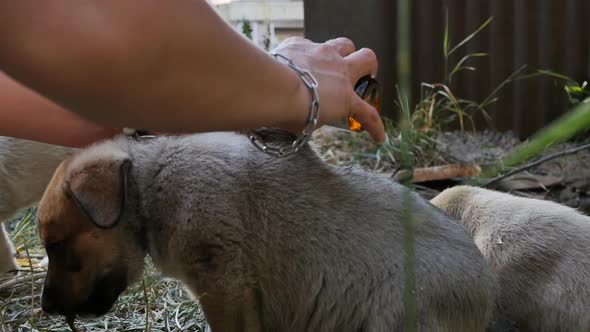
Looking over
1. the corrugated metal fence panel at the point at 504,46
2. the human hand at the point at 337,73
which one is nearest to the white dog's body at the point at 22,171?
the human hand at the point at 337,73

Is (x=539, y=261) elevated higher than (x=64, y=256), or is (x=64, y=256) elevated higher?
(x=64, y=256)

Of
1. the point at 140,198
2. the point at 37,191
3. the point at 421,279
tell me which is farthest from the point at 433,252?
the point at 37,191

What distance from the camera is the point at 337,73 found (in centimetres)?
203

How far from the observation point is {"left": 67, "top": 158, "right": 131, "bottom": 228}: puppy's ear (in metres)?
2.12

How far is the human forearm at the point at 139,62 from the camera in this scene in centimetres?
124

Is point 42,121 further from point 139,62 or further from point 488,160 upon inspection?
point 488,160

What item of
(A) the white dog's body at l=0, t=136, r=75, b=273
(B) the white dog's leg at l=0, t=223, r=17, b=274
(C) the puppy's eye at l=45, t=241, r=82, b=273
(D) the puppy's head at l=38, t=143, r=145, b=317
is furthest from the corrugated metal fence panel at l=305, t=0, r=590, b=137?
(C) the puppy's eye at l=45, t=241, r=82, b=273

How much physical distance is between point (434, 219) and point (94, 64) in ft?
4.57

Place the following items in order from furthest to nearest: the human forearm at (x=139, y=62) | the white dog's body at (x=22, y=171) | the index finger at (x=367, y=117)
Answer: the white dog's body at (x=22, y=171), the index finger at (x=367, y=117), the human forearm at (x=139, y=62)

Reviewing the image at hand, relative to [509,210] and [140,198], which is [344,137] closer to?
[509,210]

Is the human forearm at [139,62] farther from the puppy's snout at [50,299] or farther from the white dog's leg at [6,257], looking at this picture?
the white dog's leg at [6,257]

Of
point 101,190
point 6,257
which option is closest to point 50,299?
point 101,190

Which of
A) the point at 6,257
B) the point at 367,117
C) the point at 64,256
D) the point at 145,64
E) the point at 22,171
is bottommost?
the point at 6,257

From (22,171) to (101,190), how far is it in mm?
1867
